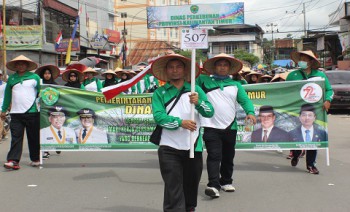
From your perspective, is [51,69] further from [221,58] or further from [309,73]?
[309,73]

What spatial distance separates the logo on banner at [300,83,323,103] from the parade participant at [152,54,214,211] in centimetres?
344

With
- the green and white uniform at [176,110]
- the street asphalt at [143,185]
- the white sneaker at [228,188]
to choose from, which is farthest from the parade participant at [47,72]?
the green and white uniform at [176,110]

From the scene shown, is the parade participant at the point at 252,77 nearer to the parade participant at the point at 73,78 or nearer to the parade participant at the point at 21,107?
the parade participant at the point at 73,78

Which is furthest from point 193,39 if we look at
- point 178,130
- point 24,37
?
point 24,37

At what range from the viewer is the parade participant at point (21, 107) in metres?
7.19

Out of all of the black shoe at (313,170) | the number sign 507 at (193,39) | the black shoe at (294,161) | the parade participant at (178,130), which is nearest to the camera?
the parade participant at (178,130)

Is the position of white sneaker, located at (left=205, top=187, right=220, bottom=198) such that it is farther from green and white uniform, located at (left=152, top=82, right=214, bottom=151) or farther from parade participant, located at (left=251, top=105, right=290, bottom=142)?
parade participant, located at (left=251, top=105, right=290, bottom=142)

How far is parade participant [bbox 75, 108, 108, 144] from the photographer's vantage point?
7352mm

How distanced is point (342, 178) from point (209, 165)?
2.35 m

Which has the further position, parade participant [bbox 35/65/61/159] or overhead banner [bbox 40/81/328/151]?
parade participant [bbox 35/65/61/159]

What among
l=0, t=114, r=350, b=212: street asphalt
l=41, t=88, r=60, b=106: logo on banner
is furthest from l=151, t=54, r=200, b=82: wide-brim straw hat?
l=41, t=88, r=60, b=106: logo on banner

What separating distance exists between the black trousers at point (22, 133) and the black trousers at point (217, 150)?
3392 millimetres

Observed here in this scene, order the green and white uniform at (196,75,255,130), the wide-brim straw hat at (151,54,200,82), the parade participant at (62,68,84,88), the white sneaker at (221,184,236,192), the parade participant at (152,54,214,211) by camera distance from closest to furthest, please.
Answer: the parade participant at (152,54,214,211), the wide-brim straw hat at (151,54,200,82), the green and white uniform at (196,75,255,130), the white sneaker at (221,184,236,192), the parade participant at (62,68,84,88)

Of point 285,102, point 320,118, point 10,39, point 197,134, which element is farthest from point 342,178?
point 10,39
